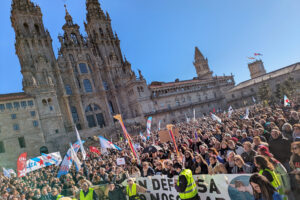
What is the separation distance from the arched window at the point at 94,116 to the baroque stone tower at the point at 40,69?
5789 millimetres

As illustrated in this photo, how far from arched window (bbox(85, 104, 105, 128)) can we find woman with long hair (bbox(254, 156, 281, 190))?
1877 inches

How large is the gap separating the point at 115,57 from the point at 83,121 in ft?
64.6

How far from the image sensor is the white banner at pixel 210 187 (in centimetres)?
525

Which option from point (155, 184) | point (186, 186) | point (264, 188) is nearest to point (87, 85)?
point (155, 184)

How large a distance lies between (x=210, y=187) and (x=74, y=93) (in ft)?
154

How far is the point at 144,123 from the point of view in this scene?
49719mm

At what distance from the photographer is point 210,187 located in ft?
19.6

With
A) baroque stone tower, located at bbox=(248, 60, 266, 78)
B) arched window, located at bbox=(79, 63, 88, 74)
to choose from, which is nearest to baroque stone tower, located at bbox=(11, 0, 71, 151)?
arched window, located at bbox=(79, 63, 88, 74)

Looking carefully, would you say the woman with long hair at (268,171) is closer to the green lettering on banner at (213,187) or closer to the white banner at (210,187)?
the white banner at (210,187)

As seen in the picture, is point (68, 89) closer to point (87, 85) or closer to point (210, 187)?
point (87, 85)

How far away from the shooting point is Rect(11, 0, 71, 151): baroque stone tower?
40.3 meters

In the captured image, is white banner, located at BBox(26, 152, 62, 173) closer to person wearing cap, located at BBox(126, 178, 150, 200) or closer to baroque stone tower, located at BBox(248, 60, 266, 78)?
person wearing cap, located at BBox(126, 178, 150, 200)

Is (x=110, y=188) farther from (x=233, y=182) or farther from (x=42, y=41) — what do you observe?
(x=42, y=41)

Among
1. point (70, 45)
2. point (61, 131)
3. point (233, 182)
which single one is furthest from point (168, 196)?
point (70, 45)
